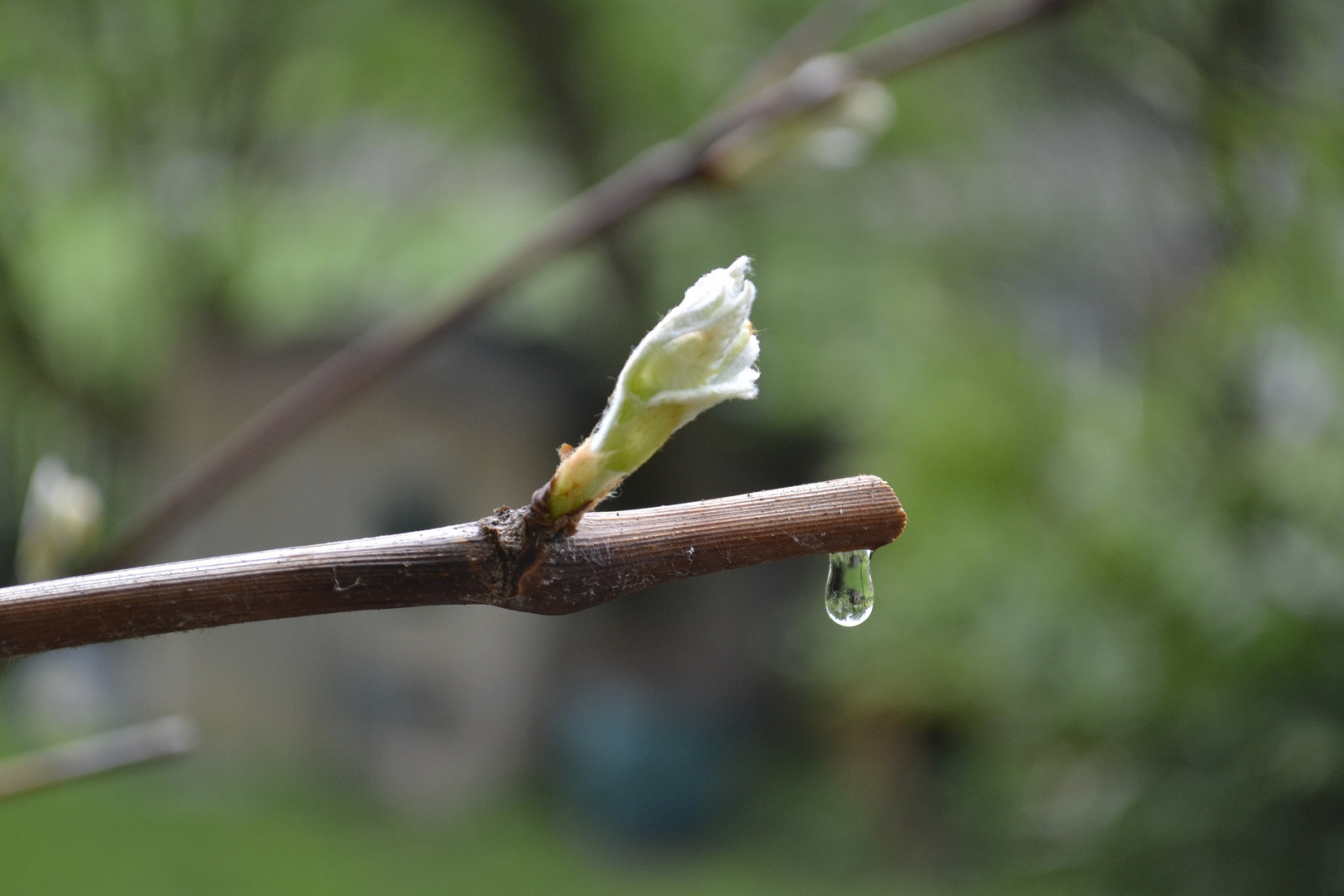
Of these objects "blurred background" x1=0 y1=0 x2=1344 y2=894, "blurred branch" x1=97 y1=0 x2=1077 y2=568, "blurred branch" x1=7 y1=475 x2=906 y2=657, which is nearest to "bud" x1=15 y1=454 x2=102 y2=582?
"blurred branch" x1=97 y1=0 x2=1077 y2=568

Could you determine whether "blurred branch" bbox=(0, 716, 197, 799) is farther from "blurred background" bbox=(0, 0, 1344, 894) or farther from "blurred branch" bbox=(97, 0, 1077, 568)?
"blurred background" bbox=(0, 0, 1344, 894)

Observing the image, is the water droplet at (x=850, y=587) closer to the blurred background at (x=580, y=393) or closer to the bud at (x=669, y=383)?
the bud at (x=669, y=383)

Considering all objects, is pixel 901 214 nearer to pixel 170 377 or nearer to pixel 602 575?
pixel 170 377

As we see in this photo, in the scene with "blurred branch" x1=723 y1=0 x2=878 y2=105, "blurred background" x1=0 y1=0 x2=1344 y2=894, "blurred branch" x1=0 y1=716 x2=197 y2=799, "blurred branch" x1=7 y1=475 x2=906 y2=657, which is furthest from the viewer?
"blurred background" x1=0 y1=0 x2=1344 y2=894

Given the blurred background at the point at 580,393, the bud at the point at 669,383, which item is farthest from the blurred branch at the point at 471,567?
the blurred background at the point at 580,393

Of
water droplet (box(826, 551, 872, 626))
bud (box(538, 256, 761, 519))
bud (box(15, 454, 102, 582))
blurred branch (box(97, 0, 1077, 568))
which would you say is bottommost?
water droplet (box(826, 551, 872, 626))

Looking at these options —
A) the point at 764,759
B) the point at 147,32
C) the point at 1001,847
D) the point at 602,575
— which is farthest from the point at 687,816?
the point at 602,575
